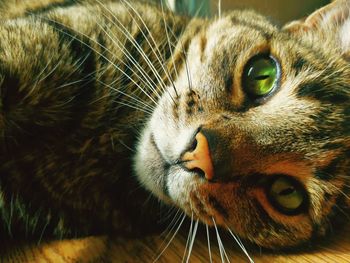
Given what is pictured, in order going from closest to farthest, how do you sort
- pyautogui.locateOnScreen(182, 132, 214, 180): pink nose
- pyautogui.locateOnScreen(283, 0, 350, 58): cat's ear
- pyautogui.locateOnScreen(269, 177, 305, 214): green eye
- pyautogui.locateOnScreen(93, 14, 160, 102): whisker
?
pyautogui.locateOnScreen(182, 132, 214, 180): pink nose, pyautogui.locateOnScreen(269, 177, 305, 214): green eye, pyautogui.locateOnScreen(93, 14, 160, 102): whisker, pyautogui.locateOnScreen(283, 0, 350, 58): cat's ear

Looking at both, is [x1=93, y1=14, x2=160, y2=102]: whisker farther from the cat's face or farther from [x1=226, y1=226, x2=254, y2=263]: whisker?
[x1=226, y1=226, x2=254, y2=263]: whisker

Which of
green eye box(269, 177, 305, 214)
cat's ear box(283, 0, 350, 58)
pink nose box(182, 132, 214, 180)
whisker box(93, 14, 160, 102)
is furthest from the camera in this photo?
cat's ear box(283, 0, 350, 58)

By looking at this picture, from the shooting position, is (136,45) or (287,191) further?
(136,45)

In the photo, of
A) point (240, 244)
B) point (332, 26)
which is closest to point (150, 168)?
point (240, 244)

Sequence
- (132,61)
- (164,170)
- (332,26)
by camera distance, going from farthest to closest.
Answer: (332,26) → (132,61) → (164,170)

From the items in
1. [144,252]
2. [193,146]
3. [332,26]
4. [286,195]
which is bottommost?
[144,252]

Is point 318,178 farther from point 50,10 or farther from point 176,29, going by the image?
point 50,10

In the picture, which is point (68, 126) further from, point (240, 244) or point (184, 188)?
point (240, 244)

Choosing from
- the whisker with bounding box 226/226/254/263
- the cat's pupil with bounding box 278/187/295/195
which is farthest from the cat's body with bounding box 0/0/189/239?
the cat's pupil with bounding box 278/187/295/195
